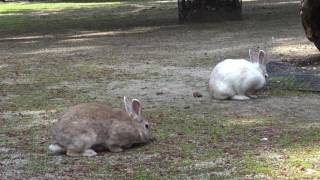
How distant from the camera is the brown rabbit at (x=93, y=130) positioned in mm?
5391

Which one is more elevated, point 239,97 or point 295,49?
point 239,97

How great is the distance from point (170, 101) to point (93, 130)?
2.63 metres

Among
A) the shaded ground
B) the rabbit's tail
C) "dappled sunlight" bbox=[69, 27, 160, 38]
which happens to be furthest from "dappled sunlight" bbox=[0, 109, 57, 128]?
"dappled sunlight" bbox=[69, 27, 160, 38]

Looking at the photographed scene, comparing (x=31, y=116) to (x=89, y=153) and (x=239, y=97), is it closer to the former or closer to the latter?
(x=89, y=153)

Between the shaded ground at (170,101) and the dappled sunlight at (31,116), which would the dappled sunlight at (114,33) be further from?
the dappled sunlight at (31,116)

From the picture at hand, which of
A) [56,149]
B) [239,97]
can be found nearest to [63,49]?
[239,97]

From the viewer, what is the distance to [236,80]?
7.71 metres

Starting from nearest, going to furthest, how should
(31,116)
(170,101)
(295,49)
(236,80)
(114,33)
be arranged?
(31,116) → (236,80) → (170,101) → (295,49) → (114,33)

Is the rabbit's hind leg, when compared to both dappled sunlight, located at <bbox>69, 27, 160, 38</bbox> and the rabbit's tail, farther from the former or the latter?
dappled sunlight, located at <bbox>69, 27, 160, 38</bbox>

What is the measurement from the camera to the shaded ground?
5172 millimetres

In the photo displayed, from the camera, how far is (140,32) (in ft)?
58.0

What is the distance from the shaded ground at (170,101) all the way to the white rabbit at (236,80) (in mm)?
140

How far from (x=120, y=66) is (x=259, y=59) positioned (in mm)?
3635

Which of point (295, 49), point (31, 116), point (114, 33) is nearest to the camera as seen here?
point (31, 116)
